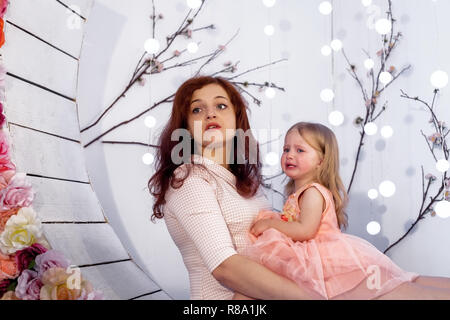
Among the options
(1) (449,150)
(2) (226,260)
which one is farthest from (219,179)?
(1) (449,150)

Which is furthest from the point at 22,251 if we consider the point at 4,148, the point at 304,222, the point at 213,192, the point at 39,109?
the point at 304,222

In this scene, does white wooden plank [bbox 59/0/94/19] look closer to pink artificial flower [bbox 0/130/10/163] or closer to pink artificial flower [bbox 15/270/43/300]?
pink artificial flower [bbox 0/130/10/163]

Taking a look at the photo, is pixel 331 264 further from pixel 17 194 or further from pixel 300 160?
pixel 17 194

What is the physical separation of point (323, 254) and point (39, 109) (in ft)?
3.06

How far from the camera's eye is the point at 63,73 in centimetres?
154

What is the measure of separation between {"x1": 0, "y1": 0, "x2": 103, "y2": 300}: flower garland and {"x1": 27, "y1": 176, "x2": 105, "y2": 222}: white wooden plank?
4 cm

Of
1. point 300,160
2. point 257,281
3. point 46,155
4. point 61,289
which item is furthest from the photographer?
point 300,160

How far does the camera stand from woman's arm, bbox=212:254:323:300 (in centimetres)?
109

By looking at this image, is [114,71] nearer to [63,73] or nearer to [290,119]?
[63,73]

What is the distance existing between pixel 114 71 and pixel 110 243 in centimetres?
82

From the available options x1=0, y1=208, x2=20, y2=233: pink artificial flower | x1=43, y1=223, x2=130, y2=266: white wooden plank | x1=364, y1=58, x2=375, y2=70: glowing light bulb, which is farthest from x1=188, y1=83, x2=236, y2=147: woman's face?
x1=364, y1=58, x2=375, y2=70: glowing light bulb

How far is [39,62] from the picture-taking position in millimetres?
1443
